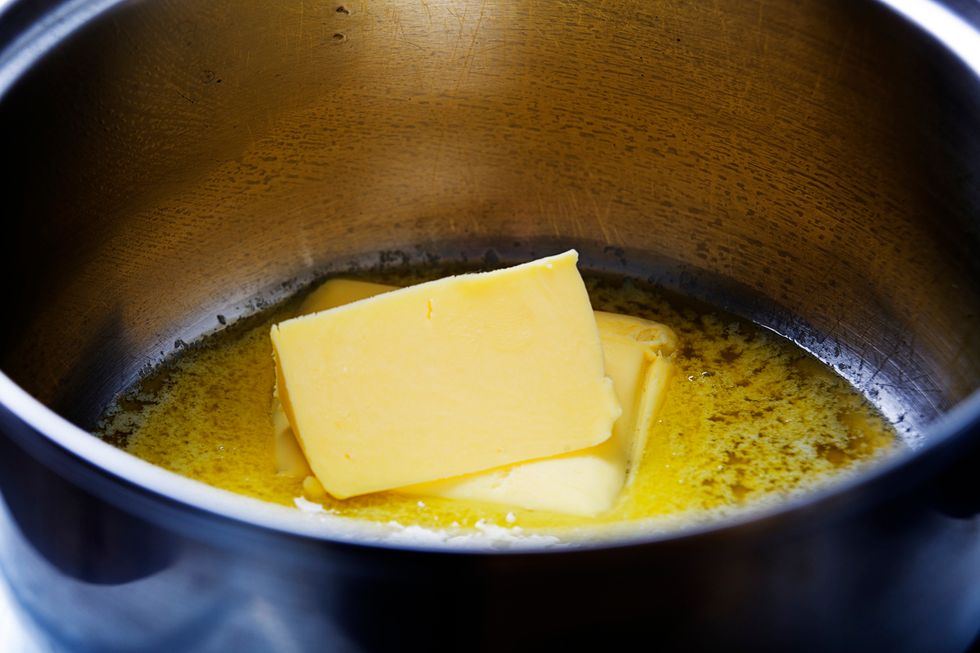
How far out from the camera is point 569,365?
118 centimetres

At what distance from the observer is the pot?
1261 millimetres

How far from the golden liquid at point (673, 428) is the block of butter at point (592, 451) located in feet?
0.04

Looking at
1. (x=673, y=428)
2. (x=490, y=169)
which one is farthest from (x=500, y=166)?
(x=673, y=428)

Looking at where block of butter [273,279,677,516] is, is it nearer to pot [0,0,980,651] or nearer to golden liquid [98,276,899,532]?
golden liquid [98,276,899,532]

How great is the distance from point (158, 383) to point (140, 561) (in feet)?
2.20

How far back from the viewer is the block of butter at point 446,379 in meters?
1.14

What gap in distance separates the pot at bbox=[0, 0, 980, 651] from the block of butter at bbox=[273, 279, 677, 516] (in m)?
0.16

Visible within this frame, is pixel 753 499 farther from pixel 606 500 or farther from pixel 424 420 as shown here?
pixel 424 420

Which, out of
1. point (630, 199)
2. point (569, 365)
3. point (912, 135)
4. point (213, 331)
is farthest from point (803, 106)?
point (213, 331)

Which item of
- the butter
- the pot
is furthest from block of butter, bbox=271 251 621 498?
the pot

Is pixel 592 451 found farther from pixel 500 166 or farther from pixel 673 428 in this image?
pixel 500 166

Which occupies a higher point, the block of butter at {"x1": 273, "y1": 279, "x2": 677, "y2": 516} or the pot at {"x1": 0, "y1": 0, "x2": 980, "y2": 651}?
the pot at {"x1": 0, "y1": 0, "x2": 980, "y2": 651}

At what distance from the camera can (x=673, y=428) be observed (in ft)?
4.28

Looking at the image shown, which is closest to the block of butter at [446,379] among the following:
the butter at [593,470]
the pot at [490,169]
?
the butter at [593,470]
